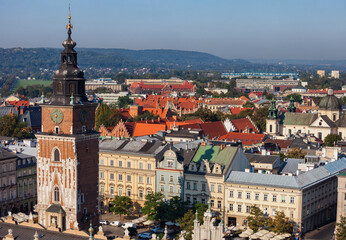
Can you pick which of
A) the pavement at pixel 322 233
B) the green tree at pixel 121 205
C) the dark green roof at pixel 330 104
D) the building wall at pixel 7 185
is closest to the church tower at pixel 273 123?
the dark green roof at pixel 330 104

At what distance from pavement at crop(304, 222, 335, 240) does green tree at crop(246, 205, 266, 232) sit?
576 centimetres

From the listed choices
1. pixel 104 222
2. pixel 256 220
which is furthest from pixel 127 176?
pixel 256 220

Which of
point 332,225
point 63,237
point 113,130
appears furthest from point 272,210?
point 113,130

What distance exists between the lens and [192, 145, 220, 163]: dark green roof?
8750 cm

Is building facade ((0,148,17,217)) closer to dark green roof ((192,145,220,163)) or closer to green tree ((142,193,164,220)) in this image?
green tree ((142,193,164,220))

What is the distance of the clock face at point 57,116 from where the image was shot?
5534 cm

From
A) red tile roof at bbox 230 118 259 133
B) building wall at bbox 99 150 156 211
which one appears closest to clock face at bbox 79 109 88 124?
building wall at bbox 99 150 156 211

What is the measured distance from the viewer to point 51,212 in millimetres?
55781

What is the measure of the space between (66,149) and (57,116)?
299 centimetres

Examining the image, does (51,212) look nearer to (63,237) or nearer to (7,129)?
(63,237)

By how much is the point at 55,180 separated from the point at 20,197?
36299 mm

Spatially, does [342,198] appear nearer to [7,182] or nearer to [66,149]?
A: [66,149]

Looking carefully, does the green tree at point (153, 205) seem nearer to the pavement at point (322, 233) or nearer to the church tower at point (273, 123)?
the pavement at point (322, 233)

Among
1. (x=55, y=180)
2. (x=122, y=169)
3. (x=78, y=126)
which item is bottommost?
(x=122, y=169)
